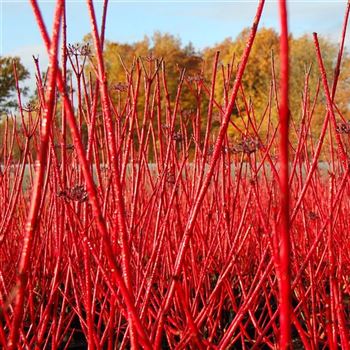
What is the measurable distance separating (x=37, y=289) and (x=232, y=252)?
156 centimetres

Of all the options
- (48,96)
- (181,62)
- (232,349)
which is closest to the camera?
(48,96)

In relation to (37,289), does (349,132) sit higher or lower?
higher

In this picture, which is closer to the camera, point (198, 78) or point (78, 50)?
point (78, 50)

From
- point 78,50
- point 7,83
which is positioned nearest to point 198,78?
point 78,50

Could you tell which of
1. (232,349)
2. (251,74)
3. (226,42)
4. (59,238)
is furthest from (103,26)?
(226,42)

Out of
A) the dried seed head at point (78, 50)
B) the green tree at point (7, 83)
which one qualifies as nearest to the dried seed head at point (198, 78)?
the dried seed head at point (78, 50)

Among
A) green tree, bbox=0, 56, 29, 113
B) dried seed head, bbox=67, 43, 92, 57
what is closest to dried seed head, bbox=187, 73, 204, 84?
dried seed head, bbox=67, 43, 92, 57

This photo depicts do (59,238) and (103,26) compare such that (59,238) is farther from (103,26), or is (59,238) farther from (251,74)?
(251,74)

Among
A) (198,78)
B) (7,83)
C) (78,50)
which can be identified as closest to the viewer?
(78,50)

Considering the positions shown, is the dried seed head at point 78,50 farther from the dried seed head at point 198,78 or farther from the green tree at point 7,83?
the green tree at point 7,83

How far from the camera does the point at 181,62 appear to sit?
27031 millimetres

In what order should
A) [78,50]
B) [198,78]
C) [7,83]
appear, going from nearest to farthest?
[78,50] < [198,78] < [7,83]

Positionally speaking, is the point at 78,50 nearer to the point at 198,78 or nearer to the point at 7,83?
the point at 198,78

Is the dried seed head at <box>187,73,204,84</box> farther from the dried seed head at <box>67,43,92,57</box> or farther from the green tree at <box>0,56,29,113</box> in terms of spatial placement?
the green tree at <box>0,56,29,113</box>
